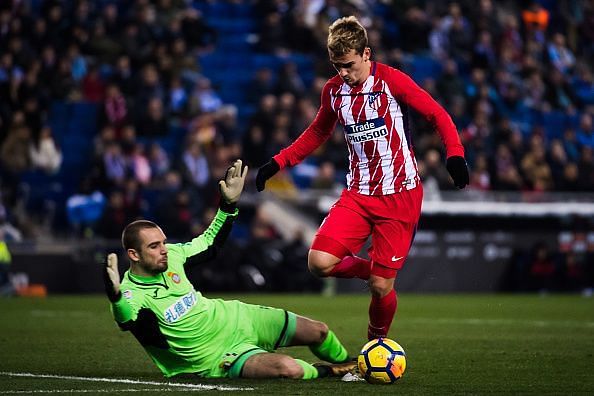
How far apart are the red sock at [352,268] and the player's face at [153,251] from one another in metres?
1.50

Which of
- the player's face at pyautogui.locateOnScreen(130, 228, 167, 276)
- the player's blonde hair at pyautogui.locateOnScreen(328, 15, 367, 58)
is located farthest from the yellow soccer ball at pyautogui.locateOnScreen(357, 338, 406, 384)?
the player's blonde hair at pyautogui.locateOnScreen(328, 15, 367, 58)

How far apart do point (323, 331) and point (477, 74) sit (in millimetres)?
17835

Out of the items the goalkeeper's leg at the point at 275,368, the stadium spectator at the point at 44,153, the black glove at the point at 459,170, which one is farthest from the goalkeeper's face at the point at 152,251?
the stadium spectator at the point at 44,153

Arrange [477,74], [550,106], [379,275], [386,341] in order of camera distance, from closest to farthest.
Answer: [386,341] → [379,275] → [477,74] → [550,106]

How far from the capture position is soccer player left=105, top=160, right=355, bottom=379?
8188mm

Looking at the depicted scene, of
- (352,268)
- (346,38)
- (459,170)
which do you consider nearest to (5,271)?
(352,268)

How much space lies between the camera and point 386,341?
8.36m

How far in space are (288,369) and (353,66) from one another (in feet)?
7.00

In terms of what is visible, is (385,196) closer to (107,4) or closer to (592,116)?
(107,4)

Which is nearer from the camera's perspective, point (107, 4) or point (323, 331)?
point (323, 331)

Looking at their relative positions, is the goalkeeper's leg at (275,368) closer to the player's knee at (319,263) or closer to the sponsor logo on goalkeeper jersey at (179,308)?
the sponsor logo on goalkeeper jersey at (179,308)

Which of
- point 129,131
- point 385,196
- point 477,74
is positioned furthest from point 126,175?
point 385,196

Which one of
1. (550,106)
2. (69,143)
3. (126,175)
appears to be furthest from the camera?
(550,106)

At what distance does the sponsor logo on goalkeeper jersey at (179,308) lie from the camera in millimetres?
8266
